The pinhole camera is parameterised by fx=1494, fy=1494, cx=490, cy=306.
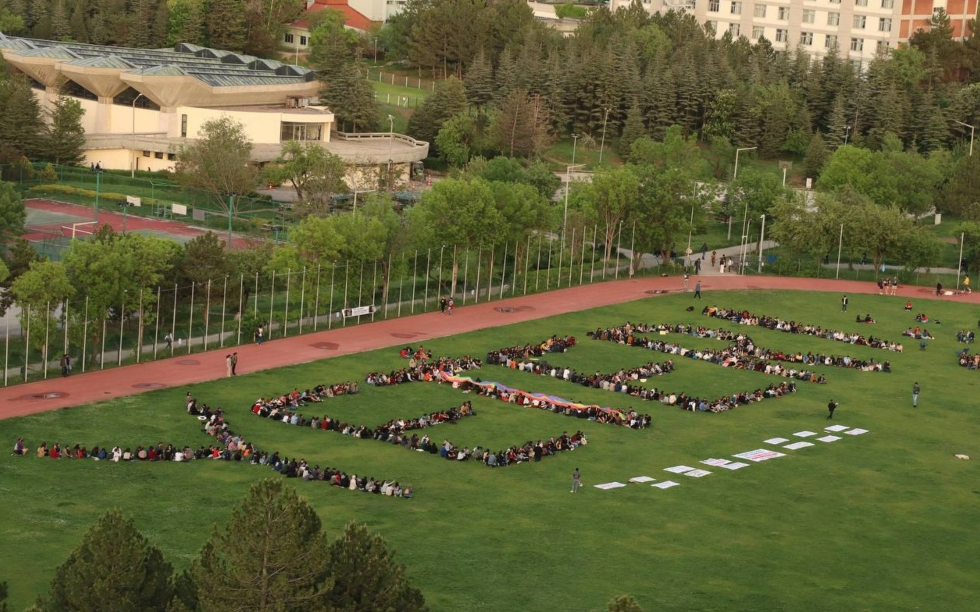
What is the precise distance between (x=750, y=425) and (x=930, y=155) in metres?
75.1

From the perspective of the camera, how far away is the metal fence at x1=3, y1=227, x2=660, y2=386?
226ft

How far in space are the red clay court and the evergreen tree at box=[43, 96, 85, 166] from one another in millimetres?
11391

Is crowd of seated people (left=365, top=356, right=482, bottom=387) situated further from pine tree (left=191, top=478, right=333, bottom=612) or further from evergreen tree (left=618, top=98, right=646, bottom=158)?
evergreen tree (left=618, top=98, right=646, bottom=158)

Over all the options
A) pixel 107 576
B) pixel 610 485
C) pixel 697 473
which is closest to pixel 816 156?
pixel 697 473

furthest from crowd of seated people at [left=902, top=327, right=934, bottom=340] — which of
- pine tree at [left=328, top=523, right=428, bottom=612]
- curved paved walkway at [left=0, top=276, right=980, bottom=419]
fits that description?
pine tree at [left=328, top=523, right=428, bottom=612]

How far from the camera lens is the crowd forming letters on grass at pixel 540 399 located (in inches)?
2221

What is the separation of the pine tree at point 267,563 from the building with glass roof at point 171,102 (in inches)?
3744

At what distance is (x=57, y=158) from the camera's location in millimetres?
123625

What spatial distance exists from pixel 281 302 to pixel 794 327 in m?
29.4

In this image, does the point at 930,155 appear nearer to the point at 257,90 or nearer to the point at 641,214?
the point at 641,214

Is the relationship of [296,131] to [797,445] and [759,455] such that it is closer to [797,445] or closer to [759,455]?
[797,445]

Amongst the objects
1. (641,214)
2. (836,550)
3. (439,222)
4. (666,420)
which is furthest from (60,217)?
(836,550)

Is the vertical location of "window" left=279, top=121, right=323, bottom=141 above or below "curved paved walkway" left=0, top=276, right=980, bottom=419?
above

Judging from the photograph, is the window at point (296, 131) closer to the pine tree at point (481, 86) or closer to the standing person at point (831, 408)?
the pine tree at point (481, 86)
